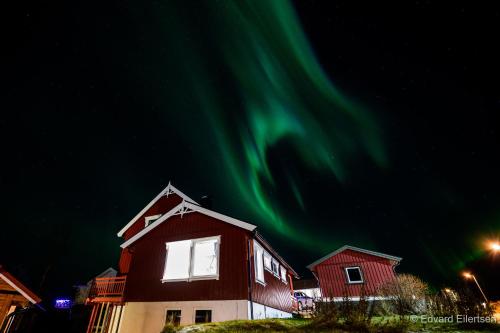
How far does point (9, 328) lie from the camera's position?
11.5m

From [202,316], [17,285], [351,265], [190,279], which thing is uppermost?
[351,265]

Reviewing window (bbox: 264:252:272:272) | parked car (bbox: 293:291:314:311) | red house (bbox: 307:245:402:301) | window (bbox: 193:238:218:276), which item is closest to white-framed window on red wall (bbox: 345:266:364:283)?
red house (bbox: 307:245:402:301)

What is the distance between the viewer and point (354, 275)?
24.9 meters

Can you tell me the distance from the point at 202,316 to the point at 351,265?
714 inches

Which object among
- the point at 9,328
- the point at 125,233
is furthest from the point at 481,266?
the point at 9,328

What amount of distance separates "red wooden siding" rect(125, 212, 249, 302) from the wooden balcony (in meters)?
0.56

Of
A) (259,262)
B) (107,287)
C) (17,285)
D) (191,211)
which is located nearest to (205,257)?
(191,211)

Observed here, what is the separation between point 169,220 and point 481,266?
60478 mm

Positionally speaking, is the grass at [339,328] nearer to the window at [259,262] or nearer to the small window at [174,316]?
the window at [259,262]

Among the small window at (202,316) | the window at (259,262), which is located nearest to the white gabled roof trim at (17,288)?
the small window at (202,316)

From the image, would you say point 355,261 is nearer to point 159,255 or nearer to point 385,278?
point 385,278

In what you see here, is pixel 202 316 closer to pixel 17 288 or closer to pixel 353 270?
pixel 17 288

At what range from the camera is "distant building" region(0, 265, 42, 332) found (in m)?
11.6

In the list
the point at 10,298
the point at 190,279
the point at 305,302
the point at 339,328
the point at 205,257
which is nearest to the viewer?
the point at 339,328
